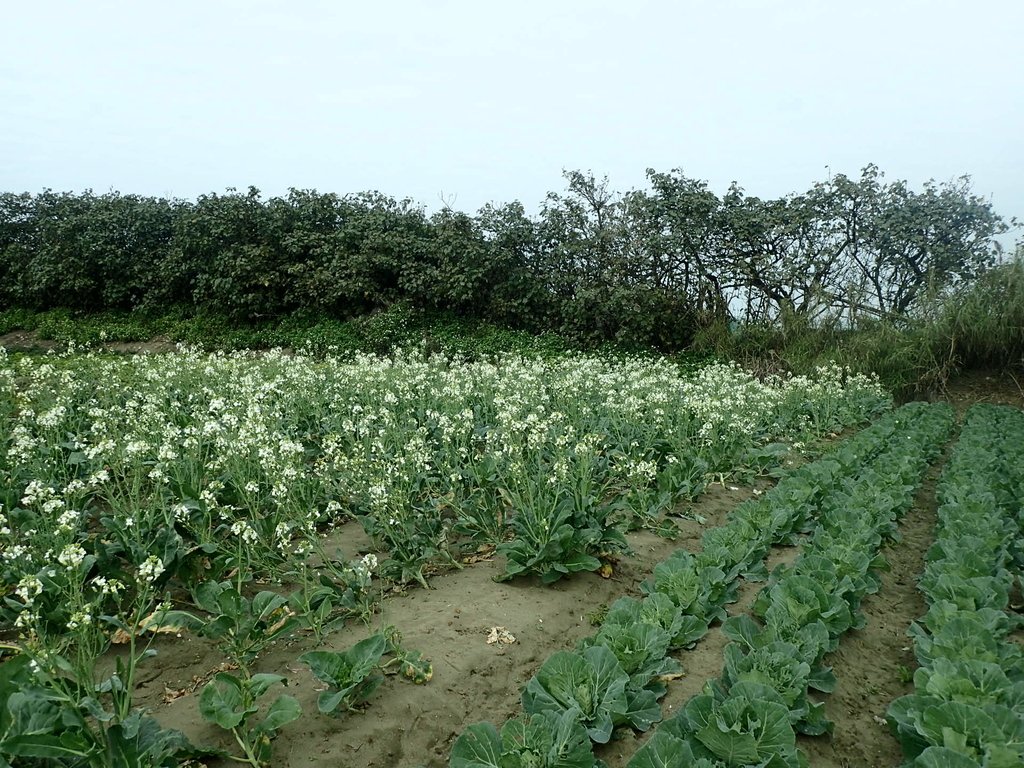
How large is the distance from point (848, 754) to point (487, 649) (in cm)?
178

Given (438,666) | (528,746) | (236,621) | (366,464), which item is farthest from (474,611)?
(366,464)

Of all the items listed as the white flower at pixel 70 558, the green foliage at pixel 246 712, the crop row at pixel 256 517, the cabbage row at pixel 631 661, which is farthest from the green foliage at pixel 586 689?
the white flower at pixel 70 558

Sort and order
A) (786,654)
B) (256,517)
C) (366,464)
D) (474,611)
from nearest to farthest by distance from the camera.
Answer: (786,654) < (474,611) < (256,517) < (366,464)

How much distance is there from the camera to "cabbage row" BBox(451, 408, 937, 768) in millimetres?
2422

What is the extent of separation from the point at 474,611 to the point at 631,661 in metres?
1.11

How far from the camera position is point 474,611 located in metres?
3.89

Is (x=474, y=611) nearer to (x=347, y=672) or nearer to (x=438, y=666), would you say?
(x=438, y=666)

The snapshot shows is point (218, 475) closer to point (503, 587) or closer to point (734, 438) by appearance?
point (503, 587)

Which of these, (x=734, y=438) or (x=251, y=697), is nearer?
(x=251, y=697)

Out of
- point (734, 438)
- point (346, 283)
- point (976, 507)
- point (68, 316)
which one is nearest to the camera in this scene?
point (976, 507)

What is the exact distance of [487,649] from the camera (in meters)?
3.50

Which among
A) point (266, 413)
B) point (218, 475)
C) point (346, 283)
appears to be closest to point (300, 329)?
point (346, 283)

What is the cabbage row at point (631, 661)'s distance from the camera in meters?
2.42

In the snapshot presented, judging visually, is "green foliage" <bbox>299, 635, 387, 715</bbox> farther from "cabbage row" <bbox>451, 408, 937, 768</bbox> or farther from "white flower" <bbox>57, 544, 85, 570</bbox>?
"white flower" <bbox>57, 544, 85, 570</bbox>
